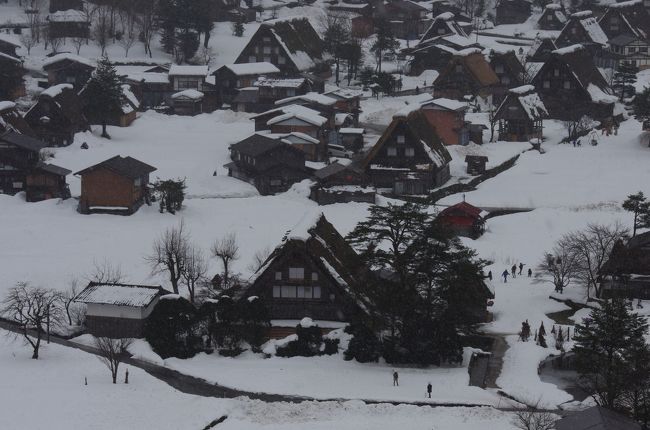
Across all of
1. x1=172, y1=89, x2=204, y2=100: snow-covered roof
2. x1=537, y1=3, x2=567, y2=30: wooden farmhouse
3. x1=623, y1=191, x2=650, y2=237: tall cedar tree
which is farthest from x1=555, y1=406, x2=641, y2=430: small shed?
x1=537, y1=3, x2=567, y2=30: wooden farmhouse

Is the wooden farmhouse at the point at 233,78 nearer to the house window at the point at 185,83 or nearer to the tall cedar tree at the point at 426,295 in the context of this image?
the house window at the point at 185,83

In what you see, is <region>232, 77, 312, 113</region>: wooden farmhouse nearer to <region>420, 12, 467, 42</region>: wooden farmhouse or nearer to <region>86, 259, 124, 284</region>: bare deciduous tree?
<region>420, 12, 467, 42</region>: wooden farmhouse

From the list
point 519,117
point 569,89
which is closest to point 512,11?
point 569,89

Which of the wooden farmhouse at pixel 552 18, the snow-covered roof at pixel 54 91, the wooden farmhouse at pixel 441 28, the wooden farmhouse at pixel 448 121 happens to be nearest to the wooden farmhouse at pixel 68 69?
the snow-covered roof at pixel 54 91

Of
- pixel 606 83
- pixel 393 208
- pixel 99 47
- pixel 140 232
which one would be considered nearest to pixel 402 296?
pixel 393 208

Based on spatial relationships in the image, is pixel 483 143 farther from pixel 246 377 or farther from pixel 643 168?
pixel 246 377

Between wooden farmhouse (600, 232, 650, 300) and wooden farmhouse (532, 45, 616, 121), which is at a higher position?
wooden farmhouse (532, 45, 616, 121)
